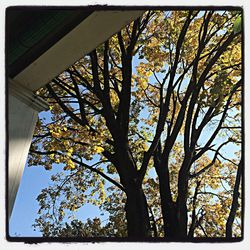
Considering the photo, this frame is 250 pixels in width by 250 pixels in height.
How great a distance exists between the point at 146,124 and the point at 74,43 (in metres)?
1.40

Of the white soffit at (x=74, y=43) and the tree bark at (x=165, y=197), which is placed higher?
the white soffit at (x=74, y=43)

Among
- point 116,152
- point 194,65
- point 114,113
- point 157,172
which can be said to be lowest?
point 157,172

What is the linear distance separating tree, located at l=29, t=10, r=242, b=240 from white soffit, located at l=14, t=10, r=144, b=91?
103cm

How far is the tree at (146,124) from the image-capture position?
69.6 inches

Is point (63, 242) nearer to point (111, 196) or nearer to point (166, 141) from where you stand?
point (111, 196)

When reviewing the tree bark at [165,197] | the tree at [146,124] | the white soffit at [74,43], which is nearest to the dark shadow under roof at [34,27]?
the white soffit at [74,43]

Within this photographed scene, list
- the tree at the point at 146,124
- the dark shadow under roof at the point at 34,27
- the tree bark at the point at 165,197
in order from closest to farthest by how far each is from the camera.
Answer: the dark shadow under roof at the point at 34,27, the tree at the point at 146,124, the tree bark at the point at 165,197

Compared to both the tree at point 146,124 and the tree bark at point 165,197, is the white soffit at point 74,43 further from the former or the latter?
the tree bark at point 165,197

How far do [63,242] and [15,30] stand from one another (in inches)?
16.0

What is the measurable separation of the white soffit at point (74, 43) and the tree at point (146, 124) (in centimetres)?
103
